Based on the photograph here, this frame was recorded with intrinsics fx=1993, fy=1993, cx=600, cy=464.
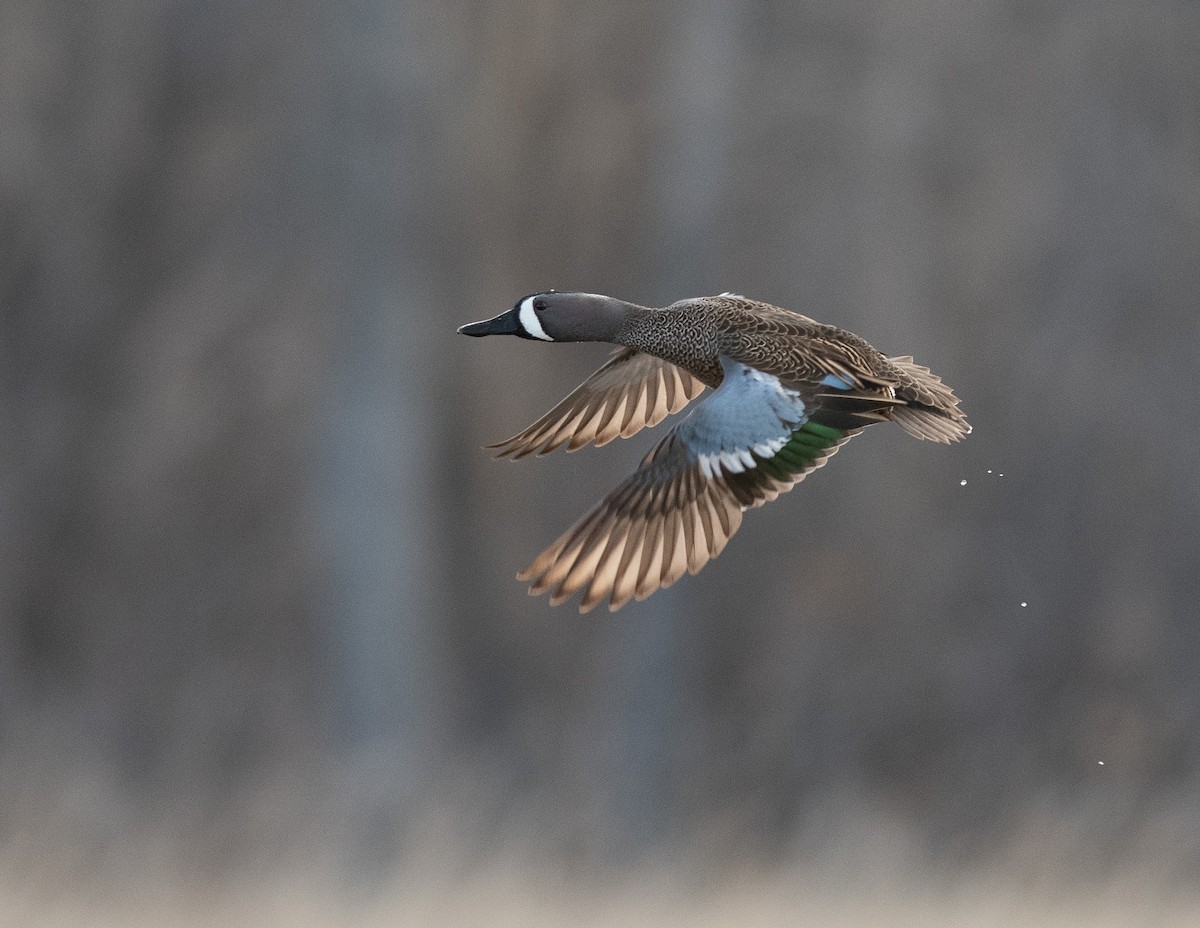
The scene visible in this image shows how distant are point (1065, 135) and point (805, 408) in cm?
1078

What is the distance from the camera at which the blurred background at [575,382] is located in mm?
12328

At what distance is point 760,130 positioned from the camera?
45.3ft

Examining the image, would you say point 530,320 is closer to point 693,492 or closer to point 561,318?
point 561,318

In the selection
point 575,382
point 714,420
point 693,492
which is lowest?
point 693,492

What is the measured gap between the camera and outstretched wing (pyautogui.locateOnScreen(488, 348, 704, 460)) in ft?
15.5

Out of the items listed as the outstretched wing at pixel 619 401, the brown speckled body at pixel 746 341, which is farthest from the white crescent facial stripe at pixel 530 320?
the outstretched wing at pixel 619 401

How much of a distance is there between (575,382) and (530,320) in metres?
9.02

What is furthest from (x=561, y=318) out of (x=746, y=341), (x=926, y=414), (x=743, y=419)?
(x=926, y=414)

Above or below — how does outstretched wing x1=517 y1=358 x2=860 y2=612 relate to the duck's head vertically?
below

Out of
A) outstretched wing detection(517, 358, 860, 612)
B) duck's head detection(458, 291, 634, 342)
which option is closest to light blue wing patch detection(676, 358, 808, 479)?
outstretched wing detection(517, 358, 860, 612)

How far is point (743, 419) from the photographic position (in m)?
3.92

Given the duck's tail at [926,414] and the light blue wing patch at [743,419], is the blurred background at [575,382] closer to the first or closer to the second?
the duck's tail at [926,414]

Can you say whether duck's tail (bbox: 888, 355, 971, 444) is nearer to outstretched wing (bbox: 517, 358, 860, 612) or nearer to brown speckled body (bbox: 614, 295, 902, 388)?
brown speckled body (bbox: 614, 295, 902, 388)

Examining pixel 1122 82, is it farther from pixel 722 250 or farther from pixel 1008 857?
pixel 1008 857
